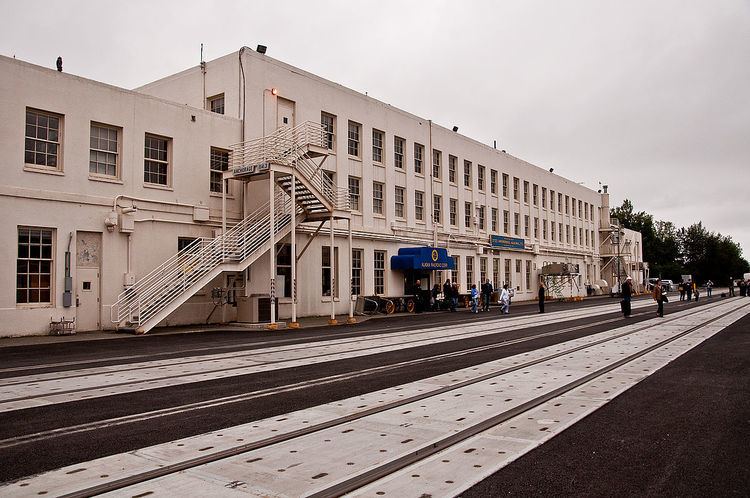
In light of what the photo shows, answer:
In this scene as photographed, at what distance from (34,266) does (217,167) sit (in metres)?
8.53

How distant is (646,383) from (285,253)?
20.5 metres

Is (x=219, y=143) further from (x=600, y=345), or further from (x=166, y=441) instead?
(x=166, y=441)

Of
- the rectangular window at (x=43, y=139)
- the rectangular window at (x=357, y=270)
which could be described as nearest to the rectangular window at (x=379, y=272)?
the rectangular window at (x=357, y=270)

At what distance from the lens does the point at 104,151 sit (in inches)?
862

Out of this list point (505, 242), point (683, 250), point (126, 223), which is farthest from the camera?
point (683, 250)

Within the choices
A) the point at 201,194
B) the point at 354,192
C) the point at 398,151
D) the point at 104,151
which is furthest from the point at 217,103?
the point at 398,151

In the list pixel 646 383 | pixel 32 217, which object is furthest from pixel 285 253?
pixel 646 383

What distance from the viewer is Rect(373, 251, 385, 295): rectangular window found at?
33.6 m

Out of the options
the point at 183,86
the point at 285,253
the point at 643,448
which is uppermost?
the point at 183,86

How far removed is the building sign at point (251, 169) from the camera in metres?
23.4

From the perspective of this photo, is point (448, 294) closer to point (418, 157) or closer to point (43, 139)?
point (418, 157)

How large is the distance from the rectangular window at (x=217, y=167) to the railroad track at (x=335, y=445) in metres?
17.8

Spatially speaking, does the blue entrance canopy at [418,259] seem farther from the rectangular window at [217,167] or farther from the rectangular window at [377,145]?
the rectangular window at [217,167]

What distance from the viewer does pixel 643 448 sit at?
19.1 feet
